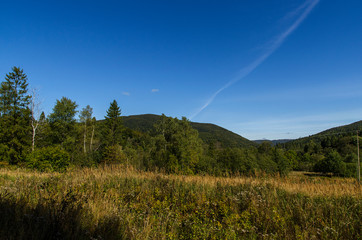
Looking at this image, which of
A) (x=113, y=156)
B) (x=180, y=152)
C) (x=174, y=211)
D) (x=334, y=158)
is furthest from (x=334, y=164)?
(x=174, y=211)

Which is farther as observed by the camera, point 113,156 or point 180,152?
point 180,152

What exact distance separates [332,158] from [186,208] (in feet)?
276

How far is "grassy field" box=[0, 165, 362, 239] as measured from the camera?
9.65ft

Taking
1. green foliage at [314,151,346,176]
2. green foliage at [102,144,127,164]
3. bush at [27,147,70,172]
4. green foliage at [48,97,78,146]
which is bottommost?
green foliage at [314,151,346,176]

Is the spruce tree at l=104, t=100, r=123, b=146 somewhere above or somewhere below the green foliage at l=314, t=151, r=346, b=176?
above

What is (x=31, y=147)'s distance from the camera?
25875 mm

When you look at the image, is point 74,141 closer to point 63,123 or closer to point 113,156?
point 63,123

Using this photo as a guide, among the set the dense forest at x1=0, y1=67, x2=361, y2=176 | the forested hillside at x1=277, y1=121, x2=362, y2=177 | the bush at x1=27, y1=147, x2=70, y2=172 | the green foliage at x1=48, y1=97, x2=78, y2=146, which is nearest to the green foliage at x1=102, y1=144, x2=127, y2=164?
the dense forest at x1=0, y1=67, x2=361, y2=176

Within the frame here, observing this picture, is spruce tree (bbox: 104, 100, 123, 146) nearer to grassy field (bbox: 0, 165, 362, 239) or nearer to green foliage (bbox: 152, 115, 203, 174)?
green foliage (bbox: 152, 115, 203, 174)

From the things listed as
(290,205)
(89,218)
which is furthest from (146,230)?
(290,205)

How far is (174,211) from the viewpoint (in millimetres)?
4867

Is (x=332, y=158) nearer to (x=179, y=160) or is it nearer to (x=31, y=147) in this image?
(x=179, y=160)

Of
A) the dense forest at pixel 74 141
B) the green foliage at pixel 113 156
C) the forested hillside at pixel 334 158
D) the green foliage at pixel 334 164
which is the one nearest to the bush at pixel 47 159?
the dense forest at pixel 74 141

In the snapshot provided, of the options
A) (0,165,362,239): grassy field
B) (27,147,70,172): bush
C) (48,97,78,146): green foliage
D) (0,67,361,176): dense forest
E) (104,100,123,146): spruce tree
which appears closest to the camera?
(0,165,362,239): grassy field
